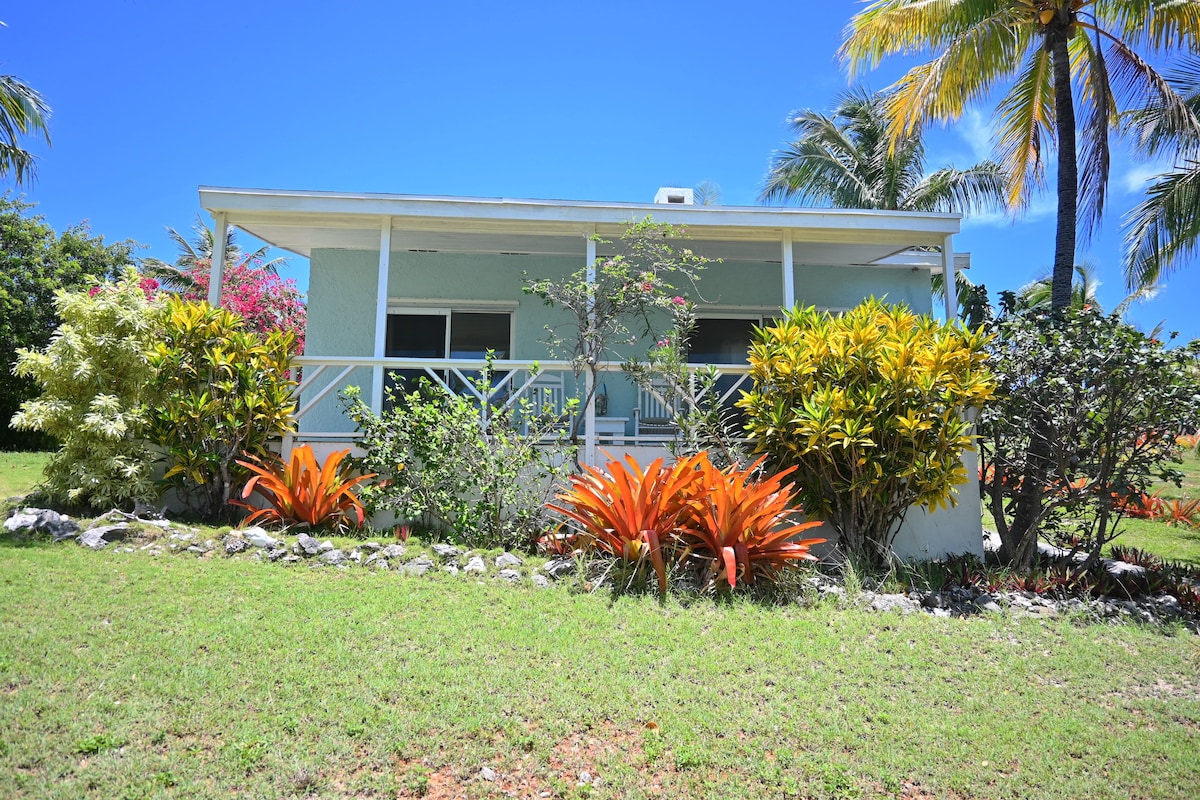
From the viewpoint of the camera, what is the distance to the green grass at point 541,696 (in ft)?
11.5

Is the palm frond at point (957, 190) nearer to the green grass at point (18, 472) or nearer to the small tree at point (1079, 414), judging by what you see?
the small tree at point (1079, 414)

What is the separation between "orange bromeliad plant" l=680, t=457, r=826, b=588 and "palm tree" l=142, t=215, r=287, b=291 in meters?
20.2

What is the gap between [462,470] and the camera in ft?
24.0

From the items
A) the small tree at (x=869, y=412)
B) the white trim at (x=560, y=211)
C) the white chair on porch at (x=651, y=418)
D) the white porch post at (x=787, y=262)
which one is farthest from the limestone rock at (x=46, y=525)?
the white porch post at (x=787, y=262)

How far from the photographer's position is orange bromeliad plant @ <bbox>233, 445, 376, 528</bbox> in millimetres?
7316

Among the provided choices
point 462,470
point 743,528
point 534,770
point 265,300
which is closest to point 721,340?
point 462,470

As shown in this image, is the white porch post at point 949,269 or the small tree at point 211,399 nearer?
the small tree at point 211,399

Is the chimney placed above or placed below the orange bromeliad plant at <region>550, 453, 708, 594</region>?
above

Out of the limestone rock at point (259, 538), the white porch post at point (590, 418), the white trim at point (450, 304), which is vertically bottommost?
the limestone rock at point (259, 538)

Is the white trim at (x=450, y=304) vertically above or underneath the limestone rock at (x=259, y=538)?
above

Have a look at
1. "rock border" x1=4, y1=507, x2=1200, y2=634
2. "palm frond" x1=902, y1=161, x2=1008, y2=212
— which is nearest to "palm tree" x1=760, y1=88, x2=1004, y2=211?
"palm frond" x1=902, y1=161, x2=1008, y2=212

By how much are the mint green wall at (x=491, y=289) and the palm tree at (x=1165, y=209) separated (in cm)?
331

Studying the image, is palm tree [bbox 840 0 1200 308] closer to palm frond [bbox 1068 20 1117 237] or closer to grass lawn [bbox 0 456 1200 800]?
palm frond [bbox 1068 20 1117 237]

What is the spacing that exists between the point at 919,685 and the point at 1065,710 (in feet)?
2.60
